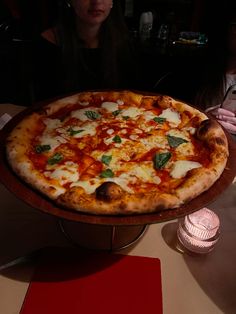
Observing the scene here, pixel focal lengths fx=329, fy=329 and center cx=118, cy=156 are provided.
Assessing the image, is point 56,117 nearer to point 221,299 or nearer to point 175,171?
point 175,171

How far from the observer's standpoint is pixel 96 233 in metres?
1.18

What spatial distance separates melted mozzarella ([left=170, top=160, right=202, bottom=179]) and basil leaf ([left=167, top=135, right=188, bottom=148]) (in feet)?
0.33

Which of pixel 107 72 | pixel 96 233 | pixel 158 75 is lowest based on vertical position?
pixel 158 75

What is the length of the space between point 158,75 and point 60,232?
104 inches

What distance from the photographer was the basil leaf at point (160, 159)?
111 cm

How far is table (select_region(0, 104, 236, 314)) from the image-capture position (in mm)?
938

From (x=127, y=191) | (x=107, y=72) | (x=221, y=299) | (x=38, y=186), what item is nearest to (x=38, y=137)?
(x=38, y=186)

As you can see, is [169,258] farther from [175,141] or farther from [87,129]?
[87,129]

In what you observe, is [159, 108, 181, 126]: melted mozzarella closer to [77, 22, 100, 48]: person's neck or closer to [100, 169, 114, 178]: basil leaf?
[100, 169, 114, 178]: basil leaf

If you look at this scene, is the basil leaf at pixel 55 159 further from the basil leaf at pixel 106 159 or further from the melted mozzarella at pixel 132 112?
the melted mozzarella at pixel 132 112

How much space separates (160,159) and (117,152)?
0.16 meters

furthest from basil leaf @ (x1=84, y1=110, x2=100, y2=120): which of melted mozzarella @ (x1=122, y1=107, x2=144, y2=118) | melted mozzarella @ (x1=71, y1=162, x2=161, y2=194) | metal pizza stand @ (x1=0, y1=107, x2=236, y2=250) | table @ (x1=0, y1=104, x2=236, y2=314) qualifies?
table @ (x1=0, y1=104, x2=236, y2=314)

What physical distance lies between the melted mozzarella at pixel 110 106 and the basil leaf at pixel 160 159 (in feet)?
1.24

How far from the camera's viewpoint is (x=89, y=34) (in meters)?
2.17
